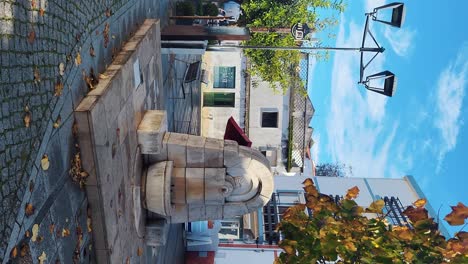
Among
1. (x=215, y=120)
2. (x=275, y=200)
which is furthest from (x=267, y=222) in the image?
(x=215, y=120)

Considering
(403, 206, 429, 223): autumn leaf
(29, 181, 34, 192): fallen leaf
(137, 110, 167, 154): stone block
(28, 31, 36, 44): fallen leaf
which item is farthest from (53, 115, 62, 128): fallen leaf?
(403, 206, 429, 223): autumn leaf

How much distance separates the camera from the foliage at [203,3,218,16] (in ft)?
80.2

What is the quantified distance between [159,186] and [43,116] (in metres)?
3.82

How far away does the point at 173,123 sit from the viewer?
13945 millimetres

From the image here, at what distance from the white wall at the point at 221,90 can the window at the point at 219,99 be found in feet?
0.61

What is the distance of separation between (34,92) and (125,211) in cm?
341

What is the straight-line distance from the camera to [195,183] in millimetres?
8898

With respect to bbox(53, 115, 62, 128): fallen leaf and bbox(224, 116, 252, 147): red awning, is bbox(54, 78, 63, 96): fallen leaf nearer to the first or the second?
bbox(53, 115, 62, 128): fallen leaf

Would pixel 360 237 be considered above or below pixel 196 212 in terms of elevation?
above

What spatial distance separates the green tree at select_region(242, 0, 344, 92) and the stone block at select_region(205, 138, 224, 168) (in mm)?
12615

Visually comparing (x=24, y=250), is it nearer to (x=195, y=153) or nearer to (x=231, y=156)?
(x=195, y=153)

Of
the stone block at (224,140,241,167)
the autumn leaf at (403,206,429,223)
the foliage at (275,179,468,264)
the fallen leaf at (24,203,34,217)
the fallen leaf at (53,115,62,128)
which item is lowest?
the foliage at (275,179,468,264)

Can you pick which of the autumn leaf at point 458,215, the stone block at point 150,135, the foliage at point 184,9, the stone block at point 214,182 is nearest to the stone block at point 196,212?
the stone block at point 214,182

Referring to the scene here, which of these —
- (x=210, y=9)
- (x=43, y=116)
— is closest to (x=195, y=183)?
(x=43, y=116)
